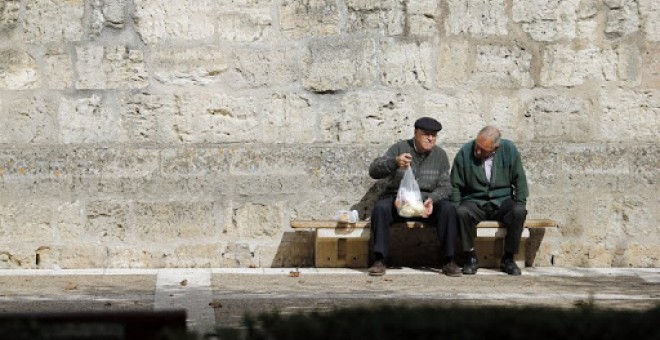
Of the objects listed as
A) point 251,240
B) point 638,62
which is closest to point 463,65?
point 638,62

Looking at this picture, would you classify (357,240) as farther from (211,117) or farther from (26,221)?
(26,221)

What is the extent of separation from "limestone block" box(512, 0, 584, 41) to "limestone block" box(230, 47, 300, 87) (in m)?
1.80

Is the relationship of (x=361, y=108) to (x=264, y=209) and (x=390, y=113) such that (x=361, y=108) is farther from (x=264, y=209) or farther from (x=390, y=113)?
(x=264, y=209)

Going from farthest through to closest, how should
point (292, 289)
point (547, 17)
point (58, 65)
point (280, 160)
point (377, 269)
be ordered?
1. point (547, 17)
2. point (280, 160)
3. point (58, 65)
4. point (377, 269)
5. point (292, 289)

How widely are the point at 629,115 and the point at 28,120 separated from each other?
4682 mm

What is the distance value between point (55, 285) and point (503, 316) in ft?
16.2

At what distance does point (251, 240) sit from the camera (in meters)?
10.4

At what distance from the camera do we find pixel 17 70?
10.3m

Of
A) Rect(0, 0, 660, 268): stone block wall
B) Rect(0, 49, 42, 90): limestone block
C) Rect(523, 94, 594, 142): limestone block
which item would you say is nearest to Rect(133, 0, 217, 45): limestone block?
Rect(0, 0, 660, 268): stone block wall

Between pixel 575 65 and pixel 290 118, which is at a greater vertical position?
pixel 575 65

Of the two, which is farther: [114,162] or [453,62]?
[453,62]

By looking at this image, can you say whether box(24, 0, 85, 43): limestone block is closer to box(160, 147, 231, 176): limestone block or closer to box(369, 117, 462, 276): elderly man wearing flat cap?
box(160, 147, 231, 176): limestone block

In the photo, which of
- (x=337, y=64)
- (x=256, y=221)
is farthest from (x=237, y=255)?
(x=337, y=64)

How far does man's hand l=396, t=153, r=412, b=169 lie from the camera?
9957mm
